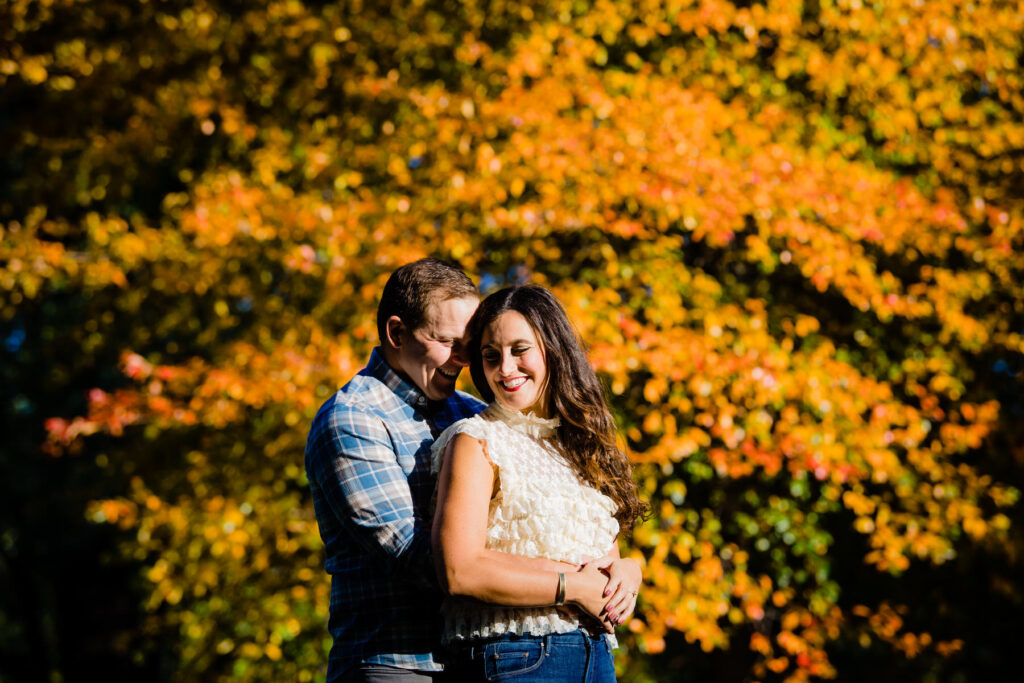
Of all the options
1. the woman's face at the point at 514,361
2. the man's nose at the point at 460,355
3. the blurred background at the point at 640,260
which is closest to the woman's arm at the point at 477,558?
the woman's face at the point at 514,361

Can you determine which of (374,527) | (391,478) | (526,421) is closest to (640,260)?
(526,421)

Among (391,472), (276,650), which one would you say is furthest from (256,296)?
(391,472)

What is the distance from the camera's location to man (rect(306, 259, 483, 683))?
2000mm

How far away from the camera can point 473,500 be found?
185 cm

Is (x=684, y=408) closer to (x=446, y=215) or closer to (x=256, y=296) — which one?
(x=446, y=215)

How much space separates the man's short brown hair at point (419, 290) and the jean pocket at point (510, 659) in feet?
2.71

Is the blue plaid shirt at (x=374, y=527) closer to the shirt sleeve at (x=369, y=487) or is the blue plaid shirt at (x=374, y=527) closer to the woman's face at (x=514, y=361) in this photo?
the shirt sleeve at (x=369, y=487)

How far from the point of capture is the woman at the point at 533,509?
6.08 feet

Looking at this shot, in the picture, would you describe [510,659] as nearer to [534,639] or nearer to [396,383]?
[534,639]

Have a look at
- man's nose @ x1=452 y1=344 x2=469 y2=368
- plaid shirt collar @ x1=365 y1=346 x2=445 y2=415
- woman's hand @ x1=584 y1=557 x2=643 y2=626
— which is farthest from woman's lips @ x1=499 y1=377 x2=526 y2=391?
woman's hand @ x1=584 y1=557 x2=643 y2=626

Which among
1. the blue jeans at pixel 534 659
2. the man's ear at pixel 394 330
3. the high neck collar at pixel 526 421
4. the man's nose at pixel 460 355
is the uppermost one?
the man's ear at pixel 394 330

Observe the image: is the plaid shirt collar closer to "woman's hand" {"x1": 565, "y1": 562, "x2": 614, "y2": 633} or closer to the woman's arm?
the woman's arm

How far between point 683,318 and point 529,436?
2593mm

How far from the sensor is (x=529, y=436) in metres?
2.13
